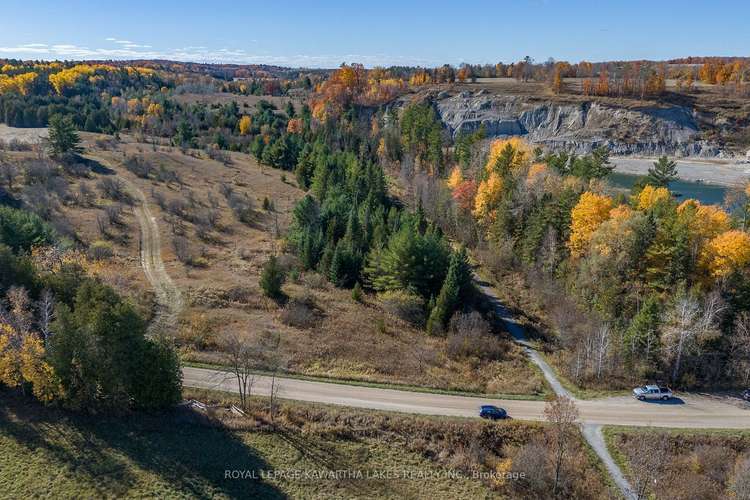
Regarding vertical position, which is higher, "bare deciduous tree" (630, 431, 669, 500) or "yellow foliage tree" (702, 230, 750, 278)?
"yellow foliage tree" (702, 230, 750, 278)

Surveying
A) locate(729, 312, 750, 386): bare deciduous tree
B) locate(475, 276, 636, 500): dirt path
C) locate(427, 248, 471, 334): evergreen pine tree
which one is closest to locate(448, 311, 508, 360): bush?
locate(427, 248, 471, 334): evergreen pine tree

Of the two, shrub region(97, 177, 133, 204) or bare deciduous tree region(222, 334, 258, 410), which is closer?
bare deciduous tree region(222, 334, 258, 410)

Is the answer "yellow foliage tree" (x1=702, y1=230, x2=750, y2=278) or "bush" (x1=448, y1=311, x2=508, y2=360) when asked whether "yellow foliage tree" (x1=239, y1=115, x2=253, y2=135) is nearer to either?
"bush" (x1=448, y1=311, x2=508, y2=360)

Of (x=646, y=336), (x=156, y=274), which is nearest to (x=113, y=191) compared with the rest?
(x=156, y=274)

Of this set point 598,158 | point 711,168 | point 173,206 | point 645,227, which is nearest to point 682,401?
point 645,227

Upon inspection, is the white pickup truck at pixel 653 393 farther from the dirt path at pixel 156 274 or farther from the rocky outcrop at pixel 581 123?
the rocky outcrop at pixel 581 123
